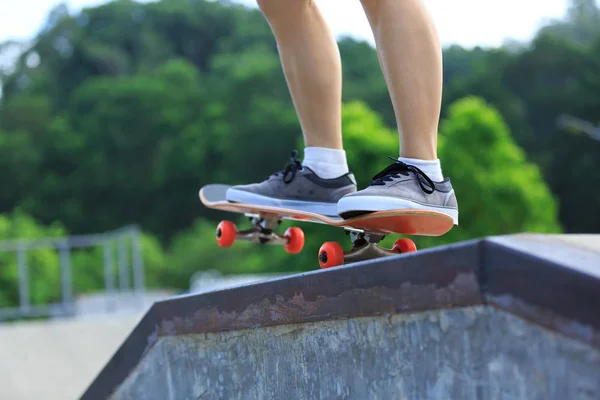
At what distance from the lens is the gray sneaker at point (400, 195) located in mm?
2352

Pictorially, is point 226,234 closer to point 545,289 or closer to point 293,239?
point 293,239

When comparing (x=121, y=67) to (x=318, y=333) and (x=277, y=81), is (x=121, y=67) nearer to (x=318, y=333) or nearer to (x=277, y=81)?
(x=277, y=81)

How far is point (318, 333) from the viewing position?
185cm

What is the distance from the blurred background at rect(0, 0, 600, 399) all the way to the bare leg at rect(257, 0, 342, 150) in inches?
1225

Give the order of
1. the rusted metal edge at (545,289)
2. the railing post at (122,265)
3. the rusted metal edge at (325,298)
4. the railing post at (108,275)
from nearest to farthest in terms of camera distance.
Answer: the rusted metal edge at (545,289) < the rusted metal edge at (325,298) < the railing post at (108,275) < the railing post at (122,265)

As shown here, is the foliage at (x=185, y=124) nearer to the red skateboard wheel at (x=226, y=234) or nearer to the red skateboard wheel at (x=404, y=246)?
the red skateboard wheel at (x=226, y=234)

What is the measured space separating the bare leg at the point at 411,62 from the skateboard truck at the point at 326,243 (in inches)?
16.9

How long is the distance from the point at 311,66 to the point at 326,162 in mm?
343

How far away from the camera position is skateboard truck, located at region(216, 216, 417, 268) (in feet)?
8.64

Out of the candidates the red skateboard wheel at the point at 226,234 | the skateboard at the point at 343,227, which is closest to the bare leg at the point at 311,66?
the skateboard at the point at 343,227

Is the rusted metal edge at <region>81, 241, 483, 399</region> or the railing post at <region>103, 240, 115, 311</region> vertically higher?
the rusted metal edge at <region>81, 241, 483, 399</region>

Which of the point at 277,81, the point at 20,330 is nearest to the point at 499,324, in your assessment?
the point at 20,330

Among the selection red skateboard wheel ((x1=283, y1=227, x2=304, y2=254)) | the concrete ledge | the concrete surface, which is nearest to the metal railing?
the concrete surface

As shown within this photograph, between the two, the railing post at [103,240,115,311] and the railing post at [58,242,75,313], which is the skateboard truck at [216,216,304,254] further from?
the railing post at [103,240,115,311]
